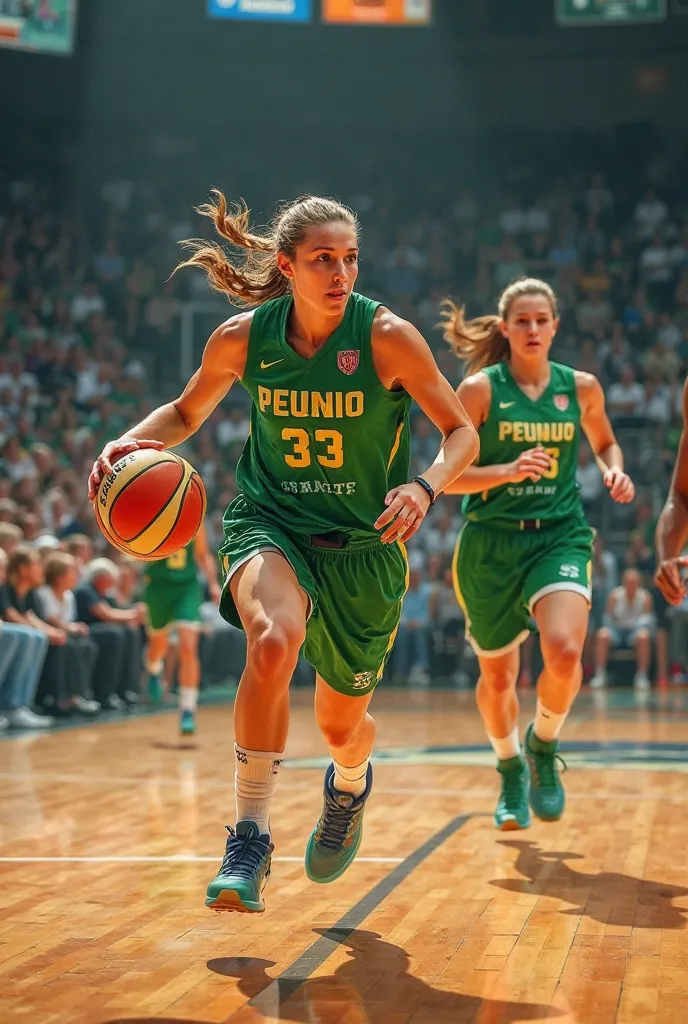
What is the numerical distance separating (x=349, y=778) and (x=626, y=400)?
1477 centimetres

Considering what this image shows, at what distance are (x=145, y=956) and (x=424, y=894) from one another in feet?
4.13

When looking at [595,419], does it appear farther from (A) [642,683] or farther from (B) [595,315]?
(B) [595,315]

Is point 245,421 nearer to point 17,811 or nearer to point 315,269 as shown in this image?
point 17,811

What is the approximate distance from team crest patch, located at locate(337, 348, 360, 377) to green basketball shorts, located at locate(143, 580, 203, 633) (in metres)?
6.73

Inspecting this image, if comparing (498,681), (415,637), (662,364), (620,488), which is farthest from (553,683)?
(662,364)

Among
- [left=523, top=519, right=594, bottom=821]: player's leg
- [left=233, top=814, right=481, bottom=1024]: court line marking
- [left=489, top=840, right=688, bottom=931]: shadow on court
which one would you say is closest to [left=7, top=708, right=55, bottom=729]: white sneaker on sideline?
[left=233, top=814, right=481, bottom=1024]: court line marking

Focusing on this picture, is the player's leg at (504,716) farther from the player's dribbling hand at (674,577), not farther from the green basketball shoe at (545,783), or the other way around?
the player's dribbling hand at (674,577)

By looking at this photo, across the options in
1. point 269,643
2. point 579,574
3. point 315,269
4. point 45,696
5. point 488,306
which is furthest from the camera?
point 488,306

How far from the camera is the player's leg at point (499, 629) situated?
6.01 meters

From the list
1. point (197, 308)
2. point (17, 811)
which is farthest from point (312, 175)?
point (17, 811)

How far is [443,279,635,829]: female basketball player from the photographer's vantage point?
5.94 meters

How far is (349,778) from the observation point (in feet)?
15.0

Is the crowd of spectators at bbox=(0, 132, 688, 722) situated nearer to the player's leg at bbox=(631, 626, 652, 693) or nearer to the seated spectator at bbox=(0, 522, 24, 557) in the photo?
the player's leg at bbox=(631, 626, 652, 693)

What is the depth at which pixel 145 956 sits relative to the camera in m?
3.87
